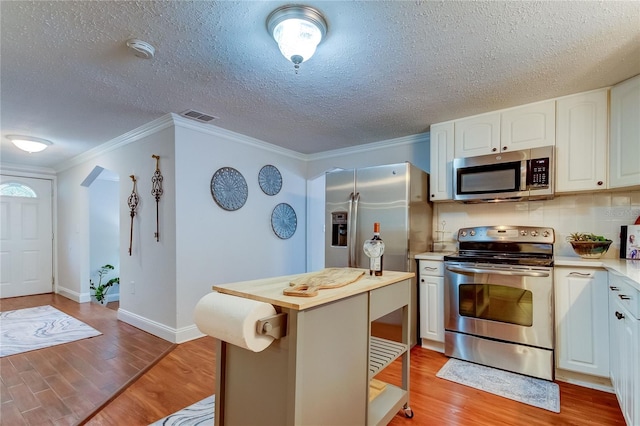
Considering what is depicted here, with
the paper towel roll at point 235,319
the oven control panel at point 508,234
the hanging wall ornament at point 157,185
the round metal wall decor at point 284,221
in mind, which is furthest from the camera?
the round metal wall decor at point 284,221

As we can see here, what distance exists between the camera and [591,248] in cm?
252

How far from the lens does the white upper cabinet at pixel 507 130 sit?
107 inches

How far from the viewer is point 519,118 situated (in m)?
2.85

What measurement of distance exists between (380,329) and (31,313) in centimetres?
496

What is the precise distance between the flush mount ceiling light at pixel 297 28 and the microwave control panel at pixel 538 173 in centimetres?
217

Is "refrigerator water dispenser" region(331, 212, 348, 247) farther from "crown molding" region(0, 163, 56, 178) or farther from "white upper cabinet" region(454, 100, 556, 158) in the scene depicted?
"crown molding" region(0, 163, 56, 178)

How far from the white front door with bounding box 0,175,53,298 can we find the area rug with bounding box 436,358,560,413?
704 centimetres

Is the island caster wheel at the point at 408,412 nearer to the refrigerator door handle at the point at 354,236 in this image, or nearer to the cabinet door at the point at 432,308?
the cabinet door at the point at 432,308

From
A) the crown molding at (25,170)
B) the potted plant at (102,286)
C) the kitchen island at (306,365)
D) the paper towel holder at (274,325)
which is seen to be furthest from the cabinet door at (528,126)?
the crown molding at (25,170)

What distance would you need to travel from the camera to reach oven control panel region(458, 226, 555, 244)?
2.83 m

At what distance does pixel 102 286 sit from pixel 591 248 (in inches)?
268

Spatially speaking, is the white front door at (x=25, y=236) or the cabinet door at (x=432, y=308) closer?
the cabinet door at (x=432, y=308)

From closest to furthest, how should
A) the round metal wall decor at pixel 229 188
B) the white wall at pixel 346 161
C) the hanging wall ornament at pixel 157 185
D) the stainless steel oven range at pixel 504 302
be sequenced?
the stainless steel oven range at pixel 504 302 < the hanging wall ornament at pixel 157 185 < the round metal wall decor at pixel 229 188 < the white wall at pixel 346 161

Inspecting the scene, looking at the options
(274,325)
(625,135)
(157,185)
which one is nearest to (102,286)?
(157,185)
